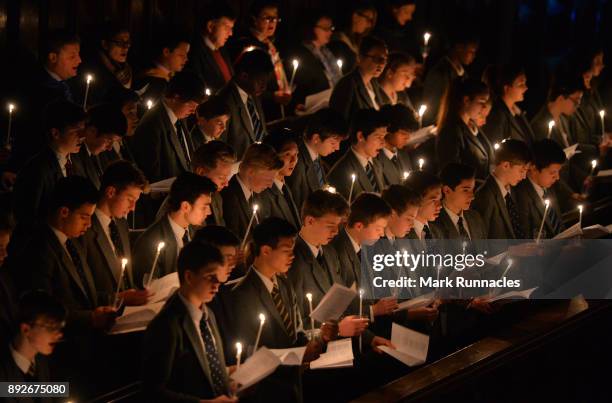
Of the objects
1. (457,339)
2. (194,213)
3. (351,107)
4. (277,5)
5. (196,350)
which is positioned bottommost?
(457,339)

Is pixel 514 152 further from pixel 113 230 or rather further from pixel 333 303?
pixel 113 230

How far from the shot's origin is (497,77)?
800cm

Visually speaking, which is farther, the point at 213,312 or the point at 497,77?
the point at 497,77

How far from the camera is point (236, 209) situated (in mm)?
5531

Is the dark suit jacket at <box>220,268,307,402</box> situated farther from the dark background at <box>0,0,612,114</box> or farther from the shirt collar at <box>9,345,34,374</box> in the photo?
the dark background at <box>0,0,612,114</box>

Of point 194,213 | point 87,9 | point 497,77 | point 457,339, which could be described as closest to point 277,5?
point 87,9

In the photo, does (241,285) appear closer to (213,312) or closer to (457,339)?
(213,312)

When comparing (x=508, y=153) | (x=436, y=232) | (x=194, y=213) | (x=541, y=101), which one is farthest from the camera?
(x=541, y=101)

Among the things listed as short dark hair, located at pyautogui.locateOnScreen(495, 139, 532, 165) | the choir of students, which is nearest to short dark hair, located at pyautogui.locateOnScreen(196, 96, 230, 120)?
the choir of students

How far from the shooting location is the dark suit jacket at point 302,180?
6203 millimetres

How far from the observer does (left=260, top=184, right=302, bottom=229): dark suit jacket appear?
18.6 ft

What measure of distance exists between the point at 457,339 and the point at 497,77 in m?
3.56

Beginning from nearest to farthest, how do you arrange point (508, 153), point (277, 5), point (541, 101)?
point (508, 153)
point (277, 5)
point (541, 101)

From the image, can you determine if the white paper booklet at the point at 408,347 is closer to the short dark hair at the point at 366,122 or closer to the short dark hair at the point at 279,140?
the short dark hair at the point at 279,140
